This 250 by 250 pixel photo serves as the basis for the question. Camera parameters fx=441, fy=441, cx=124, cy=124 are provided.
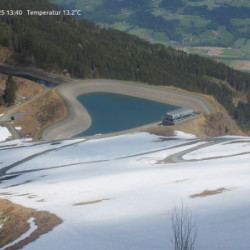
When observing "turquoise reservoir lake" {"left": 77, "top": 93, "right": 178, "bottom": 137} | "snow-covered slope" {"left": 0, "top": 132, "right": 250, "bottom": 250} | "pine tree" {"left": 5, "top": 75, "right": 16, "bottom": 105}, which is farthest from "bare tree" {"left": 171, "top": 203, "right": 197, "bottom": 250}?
"pine tree" {"left": 5, "top": 75, "right": 16, "bottom": 105}

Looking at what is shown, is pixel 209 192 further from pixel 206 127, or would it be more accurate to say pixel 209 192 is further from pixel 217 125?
pixel 217 125

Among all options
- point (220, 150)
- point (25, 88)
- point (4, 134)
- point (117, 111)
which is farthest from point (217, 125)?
point (25, 88)

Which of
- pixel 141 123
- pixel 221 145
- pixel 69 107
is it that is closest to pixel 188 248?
pixel 221 145

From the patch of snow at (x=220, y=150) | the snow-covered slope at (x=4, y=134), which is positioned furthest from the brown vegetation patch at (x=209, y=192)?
the snow-covered slope at (x=4, y=134)

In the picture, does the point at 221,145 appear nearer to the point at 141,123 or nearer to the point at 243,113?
the point at 141,123

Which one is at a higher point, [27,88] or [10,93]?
[27,88]

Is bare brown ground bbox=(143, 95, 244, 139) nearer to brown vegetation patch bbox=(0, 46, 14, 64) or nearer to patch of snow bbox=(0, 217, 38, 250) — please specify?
patch of snow bbox=(0, 217, 38, 250)
